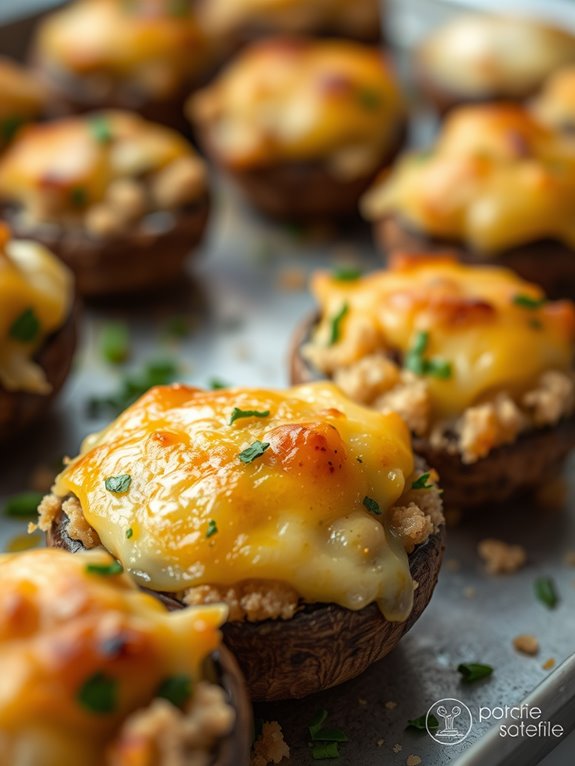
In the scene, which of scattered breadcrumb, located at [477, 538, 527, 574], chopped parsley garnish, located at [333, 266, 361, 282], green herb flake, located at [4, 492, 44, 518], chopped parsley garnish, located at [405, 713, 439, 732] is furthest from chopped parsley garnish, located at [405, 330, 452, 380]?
green herb flake, located at [4, 492, 44, 518]

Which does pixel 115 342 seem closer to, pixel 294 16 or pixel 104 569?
pixel 104 569

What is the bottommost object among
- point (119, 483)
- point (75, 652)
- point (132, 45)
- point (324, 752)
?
point (324, 752)

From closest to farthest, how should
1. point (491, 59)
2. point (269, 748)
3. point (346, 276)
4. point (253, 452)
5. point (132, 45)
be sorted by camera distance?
point (253, 452) < point (269, 748) < point (346, 276) < point (132, 45) < point (491, 59)

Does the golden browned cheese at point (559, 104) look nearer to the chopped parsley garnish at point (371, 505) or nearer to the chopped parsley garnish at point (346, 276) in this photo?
the chopped parsley garnish at point (346, 276)

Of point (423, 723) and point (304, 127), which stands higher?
point (304, 127)

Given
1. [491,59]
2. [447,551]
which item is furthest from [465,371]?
[491,59]
